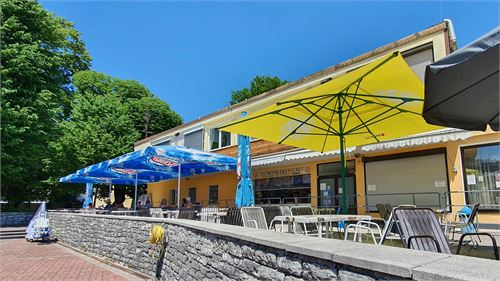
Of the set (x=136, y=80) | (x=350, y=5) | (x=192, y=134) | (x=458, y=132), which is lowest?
(x=458, y=132)

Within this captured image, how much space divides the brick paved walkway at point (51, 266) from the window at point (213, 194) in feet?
29.2

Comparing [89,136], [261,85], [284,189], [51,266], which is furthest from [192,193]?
→ [261,85]

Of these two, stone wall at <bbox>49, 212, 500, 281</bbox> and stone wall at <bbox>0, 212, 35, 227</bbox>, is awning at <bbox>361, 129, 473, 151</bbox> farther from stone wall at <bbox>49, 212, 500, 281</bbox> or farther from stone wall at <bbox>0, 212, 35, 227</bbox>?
stone wall at <bbox>0, 212, 35, 227</bbox>

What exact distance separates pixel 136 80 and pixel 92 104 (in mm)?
17406

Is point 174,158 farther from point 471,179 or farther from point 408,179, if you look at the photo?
point 471,179

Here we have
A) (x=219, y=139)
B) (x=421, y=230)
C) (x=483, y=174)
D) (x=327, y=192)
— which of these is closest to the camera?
(x=421, y=230)

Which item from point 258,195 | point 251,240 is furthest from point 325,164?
point 251,240

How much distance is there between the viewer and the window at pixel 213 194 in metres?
20.3

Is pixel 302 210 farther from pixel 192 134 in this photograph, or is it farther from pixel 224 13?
pixel 192 134

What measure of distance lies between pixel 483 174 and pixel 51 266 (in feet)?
40.4

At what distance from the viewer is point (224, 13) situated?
1124 cm

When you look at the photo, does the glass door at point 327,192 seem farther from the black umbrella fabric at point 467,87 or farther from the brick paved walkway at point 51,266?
the black umbrella fabric at point 467,87

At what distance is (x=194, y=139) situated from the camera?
2277 centimetres

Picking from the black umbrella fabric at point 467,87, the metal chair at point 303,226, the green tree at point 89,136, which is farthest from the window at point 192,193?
the black umbrella fabric at point 467,87
